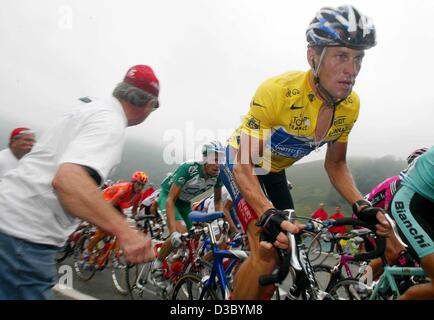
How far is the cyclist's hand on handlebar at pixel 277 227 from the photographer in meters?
1.88

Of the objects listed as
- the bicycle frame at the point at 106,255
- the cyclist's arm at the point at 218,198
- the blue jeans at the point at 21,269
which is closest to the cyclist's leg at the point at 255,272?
the blue jeans at the point at 21,269

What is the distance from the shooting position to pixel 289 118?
257 centimetres

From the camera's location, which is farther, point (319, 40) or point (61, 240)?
point (319, 40)

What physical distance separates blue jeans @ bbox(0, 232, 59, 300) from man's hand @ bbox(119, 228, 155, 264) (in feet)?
1.44

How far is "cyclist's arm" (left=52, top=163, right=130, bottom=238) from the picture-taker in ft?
4.40

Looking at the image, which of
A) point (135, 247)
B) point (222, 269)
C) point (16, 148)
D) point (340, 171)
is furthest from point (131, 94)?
point (16, 148)

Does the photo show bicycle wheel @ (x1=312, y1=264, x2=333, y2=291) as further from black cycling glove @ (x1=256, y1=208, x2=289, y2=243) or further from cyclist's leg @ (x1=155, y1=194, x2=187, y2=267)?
black cycling glove @ (x1=256, y1=208, x2=289, y2=243)

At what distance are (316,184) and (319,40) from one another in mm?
95692

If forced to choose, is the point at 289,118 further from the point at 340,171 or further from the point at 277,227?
the point at 277,227

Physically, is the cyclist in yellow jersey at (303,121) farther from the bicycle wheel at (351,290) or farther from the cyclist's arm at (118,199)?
the cyclist's arm at (118,199)

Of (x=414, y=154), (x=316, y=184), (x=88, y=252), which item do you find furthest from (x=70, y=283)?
(x=316, y=184)

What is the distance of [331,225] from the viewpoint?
218cm
